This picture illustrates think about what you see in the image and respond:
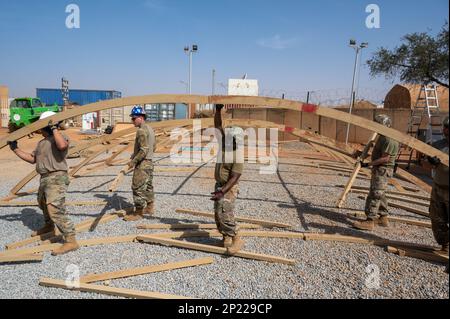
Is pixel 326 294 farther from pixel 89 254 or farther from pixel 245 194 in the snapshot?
pixel 245 194

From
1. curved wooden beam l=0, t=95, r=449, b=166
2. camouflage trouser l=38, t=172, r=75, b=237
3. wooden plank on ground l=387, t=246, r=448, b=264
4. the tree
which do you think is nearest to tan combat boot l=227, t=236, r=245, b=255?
curved wooden beam l=0, t=95, r=449, b=166

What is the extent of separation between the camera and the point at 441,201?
4.05 metres

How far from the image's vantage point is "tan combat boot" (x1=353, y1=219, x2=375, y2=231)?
18.1 ft

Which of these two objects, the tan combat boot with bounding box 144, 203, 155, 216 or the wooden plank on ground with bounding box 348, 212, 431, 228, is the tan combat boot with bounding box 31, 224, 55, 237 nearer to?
the tan combat boot with bounding box 144, 203, 155, 216

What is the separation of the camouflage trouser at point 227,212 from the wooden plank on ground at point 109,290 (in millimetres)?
1269

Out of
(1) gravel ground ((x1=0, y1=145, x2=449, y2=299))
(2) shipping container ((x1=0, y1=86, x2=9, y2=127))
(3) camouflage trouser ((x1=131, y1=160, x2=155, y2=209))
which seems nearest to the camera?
(1) gravel ground ((x1=0, y1=145, x2=449, y2=299))

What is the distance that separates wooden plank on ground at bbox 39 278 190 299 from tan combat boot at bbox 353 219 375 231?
3.53 meters

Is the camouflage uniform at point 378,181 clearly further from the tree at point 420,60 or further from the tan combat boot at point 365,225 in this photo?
the tree at point 420,60

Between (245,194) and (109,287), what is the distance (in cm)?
475

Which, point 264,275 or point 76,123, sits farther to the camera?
point 76,123

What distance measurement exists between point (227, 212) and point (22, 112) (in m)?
23.6

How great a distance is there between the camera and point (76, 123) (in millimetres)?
29391

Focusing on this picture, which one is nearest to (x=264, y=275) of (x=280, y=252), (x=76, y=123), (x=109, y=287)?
(x=280, y=252)

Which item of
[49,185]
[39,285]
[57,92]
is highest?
[57,92]
